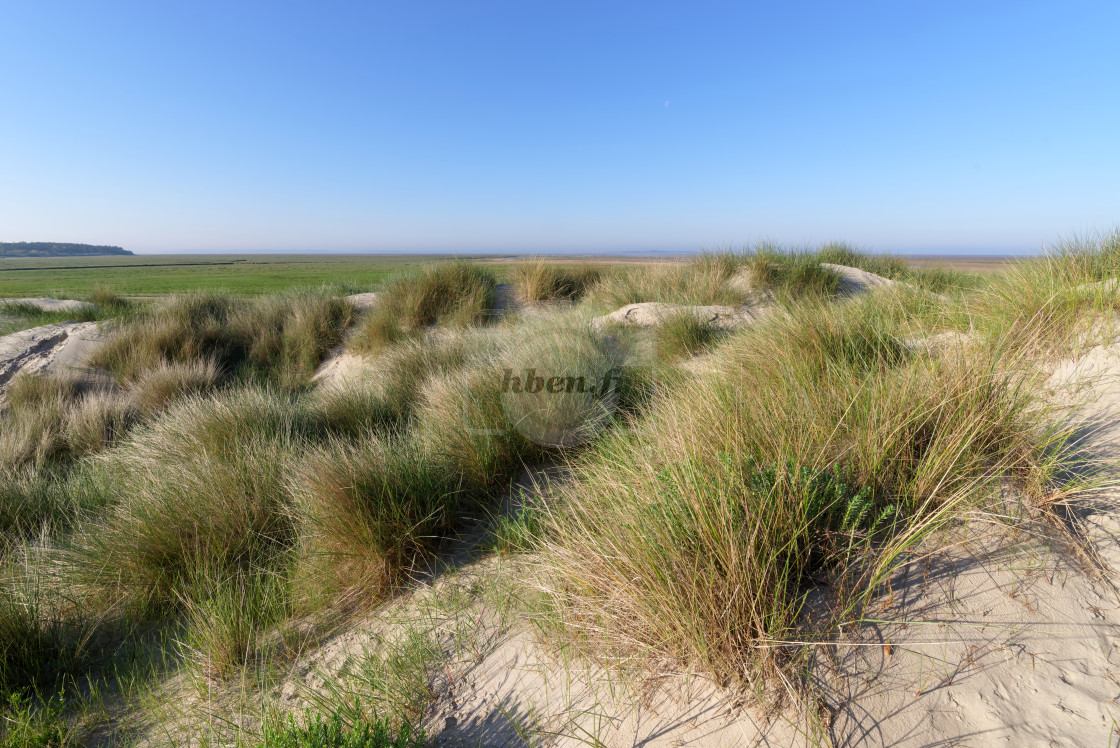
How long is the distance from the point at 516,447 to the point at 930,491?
2.37 meters

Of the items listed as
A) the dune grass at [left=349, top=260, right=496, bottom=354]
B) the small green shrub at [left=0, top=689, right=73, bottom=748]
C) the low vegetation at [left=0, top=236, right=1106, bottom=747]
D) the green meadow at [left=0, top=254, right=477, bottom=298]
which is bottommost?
the small green shrub at [left=0, top=689, right=73, bottom=748]

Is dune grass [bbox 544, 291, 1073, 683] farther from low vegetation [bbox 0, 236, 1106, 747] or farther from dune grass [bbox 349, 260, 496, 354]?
dune grass [bbox 349, 260, 496, 354]

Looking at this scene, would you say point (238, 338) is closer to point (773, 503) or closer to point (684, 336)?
point (684, 336)

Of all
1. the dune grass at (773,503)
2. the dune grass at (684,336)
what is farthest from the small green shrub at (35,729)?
the dune grass at (684,336)

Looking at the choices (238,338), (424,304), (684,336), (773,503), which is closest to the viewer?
(773,503)

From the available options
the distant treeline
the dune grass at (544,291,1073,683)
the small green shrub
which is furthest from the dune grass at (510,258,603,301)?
the distant treeline

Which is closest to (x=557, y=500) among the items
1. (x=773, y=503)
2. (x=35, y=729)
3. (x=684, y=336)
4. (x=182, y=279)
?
(x=773, y=503)

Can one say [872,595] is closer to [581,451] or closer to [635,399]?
[581,451]

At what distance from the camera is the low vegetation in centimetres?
157

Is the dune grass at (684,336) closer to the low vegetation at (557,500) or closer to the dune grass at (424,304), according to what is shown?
the low vegetation at (557,500)

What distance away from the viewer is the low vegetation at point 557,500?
61.8 inches

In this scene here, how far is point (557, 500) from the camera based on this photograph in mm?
2631

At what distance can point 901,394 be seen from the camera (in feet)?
6.91

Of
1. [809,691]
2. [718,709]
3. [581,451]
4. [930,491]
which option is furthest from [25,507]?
[930,491]
